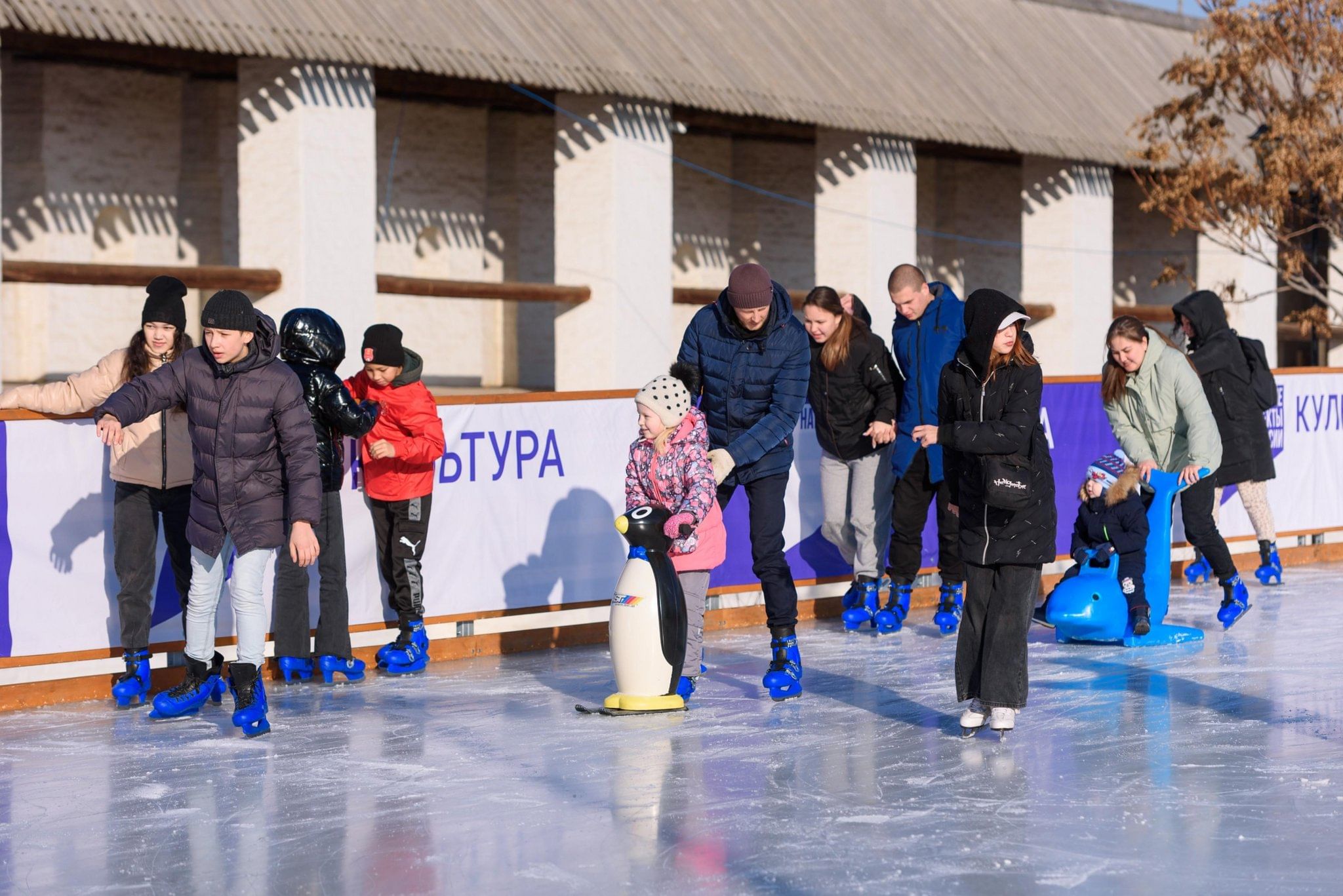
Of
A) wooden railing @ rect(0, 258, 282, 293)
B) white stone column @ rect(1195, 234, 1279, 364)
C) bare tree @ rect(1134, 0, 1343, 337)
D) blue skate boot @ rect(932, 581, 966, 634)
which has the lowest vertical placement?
blue skate boot @ rect(932, 581, 966, 634)

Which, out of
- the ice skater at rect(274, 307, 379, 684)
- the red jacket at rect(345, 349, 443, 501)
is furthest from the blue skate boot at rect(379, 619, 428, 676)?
the red jacket at rect(345, 349, 443, 501)

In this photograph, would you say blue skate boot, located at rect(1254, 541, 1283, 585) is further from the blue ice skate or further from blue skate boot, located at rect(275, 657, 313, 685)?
blue skate boot, located at rect(275, 657, 313, 685)

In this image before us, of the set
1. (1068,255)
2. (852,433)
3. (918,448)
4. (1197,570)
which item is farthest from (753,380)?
(1068,255)

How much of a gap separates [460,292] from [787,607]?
47.5ft

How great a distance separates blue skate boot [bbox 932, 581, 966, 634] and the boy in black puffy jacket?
60 centimetres

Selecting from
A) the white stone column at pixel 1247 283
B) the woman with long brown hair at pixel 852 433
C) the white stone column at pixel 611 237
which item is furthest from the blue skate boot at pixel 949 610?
the white stone column at pixel 1247 283

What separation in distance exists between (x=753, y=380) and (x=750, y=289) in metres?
0.42

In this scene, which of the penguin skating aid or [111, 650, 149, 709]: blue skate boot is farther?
[111, 650, 149, 709]: blue skate boot

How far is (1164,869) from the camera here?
4855mm

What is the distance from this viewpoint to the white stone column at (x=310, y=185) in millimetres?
18547

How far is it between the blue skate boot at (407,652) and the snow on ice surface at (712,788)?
11cm

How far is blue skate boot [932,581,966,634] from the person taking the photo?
380 inches

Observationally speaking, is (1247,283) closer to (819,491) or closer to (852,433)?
(819,491)

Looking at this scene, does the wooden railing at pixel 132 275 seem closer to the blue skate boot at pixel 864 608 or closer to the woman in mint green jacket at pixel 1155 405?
the blue skate boot at pixel 864 608
